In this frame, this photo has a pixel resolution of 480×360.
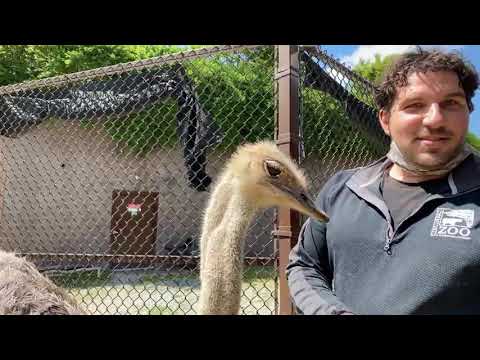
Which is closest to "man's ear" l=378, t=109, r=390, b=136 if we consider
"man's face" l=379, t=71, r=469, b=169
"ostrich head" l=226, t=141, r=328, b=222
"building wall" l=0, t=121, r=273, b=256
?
"man's face" l=379, t=71, r=469, b=169

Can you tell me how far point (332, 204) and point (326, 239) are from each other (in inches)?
4.7

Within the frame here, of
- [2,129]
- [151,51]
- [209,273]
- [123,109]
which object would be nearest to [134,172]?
[151,51]

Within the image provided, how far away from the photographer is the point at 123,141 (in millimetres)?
7422

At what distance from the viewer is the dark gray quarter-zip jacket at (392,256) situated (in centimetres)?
117

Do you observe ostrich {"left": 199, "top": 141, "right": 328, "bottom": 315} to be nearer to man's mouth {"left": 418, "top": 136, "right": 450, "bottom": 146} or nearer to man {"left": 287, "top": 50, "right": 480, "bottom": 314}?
man {"left": 287, "top": 50, "right": 480, "bottom": 314}

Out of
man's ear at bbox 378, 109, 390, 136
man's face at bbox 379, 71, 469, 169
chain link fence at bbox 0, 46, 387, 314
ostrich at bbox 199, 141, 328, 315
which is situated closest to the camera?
man's face at bbox 379, 71, 469, 169

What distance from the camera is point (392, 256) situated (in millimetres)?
1269

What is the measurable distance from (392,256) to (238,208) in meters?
0.70

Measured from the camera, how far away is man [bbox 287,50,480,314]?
3.87 feet

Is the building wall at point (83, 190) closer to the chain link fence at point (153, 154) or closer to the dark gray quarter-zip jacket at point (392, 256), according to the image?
the chain link fence at point (153, 154)

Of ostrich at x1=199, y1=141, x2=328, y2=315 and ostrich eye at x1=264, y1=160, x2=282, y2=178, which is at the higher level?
ostrich eye at x1=264, y1=160, x2=282, y2=178

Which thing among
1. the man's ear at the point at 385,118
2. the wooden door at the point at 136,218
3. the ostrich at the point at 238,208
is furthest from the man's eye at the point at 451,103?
the wooden door at the point at 136,218

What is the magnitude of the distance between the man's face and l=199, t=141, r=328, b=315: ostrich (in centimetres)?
47
